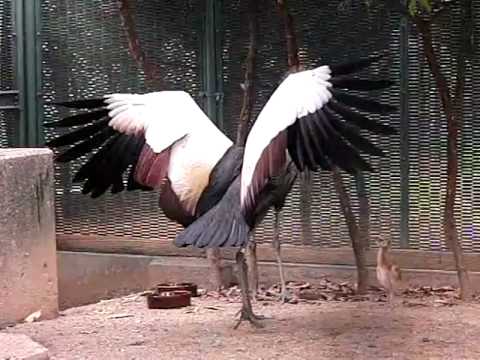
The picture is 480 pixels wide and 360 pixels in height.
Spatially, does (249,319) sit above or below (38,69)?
below

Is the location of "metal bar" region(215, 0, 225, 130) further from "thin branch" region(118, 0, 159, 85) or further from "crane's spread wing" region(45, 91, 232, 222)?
"crane's spread wing" region(45, 91, 232, 222)

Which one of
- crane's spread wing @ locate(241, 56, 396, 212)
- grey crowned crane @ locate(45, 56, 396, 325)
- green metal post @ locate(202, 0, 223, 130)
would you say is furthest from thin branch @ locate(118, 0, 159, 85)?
crane's spread wing @ locate(241, 56, 396, 212)

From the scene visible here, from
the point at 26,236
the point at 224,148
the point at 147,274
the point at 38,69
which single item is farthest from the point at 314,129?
the point at 38,69

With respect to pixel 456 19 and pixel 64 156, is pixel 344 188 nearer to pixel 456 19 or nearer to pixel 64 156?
pixel 456 19

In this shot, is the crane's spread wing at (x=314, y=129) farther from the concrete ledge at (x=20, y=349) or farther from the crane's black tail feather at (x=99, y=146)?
the concrete ledge at (x=20, y=349)

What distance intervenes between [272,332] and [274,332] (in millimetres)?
12

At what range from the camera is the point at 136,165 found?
20.2 ft

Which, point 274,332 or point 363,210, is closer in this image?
point 274,332

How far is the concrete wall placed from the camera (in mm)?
6234

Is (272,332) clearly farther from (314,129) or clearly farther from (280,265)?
(314,129)

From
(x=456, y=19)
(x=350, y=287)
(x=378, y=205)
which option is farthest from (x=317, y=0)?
(x=350, y=287)

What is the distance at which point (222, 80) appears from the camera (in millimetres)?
8102

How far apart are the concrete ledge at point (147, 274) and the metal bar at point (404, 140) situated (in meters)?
0.33

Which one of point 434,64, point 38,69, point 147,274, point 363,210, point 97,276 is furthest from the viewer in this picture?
point 38,69
